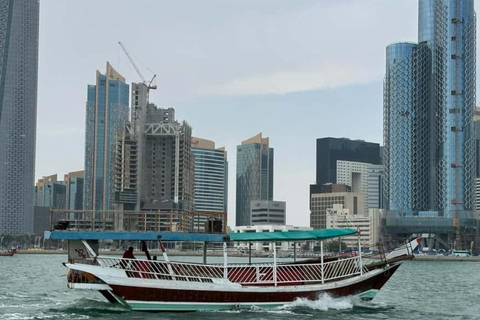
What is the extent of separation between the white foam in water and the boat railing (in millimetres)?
849

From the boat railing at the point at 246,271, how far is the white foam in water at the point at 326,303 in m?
0.85

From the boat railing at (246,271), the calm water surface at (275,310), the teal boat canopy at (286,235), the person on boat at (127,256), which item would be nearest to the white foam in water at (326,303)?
the calm water surface at (275,310)

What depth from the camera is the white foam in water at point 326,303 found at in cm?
3594

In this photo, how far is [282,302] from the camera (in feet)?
117

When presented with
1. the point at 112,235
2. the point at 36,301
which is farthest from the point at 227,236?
the point at 36,301

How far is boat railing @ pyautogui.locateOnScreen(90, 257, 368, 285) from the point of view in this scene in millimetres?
35188

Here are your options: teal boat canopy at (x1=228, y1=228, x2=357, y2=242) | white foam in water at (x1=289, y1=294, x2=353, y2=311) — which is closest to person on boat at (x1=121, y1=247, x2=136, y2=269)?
teal boat canopy at (x1=228, y1=228, x2=357, y2=242)

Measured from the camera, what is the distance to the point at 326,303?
120 ft

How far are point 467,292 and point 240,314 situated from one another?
90.3 ft

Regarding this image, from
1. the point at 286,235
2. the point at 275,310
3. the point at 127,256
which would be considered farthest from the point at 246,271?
the point at 127,256

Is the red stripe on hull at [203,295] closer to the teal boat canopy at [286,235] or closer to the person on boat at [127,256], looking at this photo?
the person on boat at [127,256]

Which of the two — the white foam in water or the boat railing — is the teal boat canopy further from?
the white foam in water

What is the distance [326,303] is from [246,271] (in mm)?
3933

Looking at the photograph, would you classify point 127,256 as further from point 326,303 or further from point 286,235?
point 326,303
